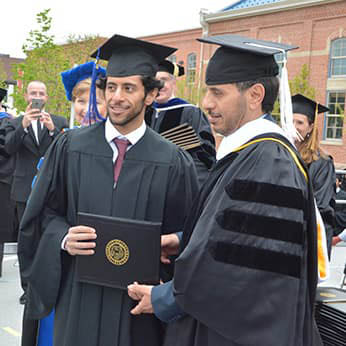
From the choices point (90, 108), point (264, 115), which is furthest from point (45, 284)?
point (264, 115)

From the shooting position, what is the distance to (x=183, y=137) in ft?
13.5

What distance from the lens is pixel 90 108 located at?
298 centimetres

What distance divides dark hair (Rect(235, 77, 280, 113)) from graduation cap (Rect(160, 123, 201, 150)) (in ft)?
5.88

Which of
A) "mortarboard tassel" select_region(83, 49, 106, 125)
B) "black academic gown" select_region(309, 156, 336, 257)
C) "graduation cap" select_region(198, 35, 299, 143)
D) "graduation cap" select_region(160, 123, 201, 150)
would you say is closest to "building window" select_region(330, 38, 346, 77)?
"black academic gown" select_region(309, 156, 336, 257)

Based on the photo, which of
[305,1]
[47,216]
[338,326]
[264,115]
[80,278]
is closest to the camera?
[264,115]

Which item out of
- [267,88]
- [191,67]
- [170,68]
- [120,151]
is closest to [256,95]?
[267,88]

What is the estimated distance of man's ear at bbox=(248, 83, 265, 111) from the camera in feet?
6.99

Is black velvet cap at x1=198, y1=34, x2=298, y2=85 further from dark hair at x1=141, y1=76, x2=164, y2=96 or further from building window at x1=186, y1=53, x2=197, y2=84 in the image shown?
building window at x1=186, y1=53, x2=197, y2=84

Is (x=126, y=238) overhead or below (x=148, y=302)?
overhead

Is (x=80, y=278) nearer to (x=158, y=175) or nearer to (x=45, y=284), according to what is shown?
(x=45, y=284)

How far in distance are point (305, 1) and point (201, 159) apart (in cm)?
2393

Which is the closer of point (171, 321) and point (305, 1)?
point (171, 321)

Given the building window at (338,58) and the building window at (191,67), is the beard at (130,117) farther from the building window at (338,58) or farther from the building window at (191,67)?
the building window at (191,67)

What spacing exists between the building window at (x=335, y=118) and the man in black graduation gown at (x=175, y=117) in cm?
2055
